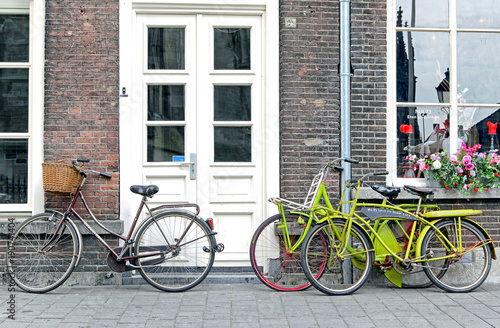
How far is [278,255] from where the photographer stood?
6727mm

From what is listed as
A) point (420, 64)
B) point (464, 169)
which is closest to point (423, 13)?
point (420, 64)

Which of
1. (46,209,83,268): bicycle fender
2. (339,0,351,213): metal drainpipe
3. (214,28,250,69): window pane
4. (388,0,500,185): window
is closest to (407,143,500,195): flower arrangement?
(388,0,500,185): window

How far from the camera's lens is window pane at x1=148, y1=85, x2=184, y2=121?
7.05 metres

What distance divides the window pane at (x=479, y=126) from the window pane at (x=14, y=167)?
5.16 meters

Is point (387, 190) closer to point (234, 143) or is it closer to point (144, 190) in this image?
point (234, 143)

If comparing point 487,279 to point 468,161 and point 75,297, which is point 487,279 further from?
point 75,297

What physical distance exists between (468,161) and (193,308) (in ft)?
11.7

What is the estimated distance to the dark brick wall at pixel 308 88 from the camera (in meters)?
6.89

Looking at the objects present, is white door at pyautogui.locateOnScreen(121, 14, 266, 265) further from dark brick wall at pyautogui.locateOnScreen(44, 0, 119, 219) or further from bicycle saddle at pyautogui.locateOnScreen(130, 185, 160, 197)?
bicycle saddle at pyautogui.locateOnScreen(130, 185, 160, 197)

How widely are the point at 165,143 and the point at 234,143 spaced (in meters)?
0.81

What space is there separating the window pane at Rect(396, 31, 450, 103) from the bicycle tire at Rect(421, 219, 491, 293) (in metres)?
1.66

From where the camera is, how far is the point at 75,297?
610 cm

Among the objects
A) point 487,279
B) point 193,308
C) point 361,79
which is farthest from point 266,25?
point 487,279

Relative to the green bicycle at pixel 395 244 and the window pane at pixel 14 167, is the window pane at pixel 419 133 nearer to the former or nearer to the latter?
the green bicycle at pixel 395 244
